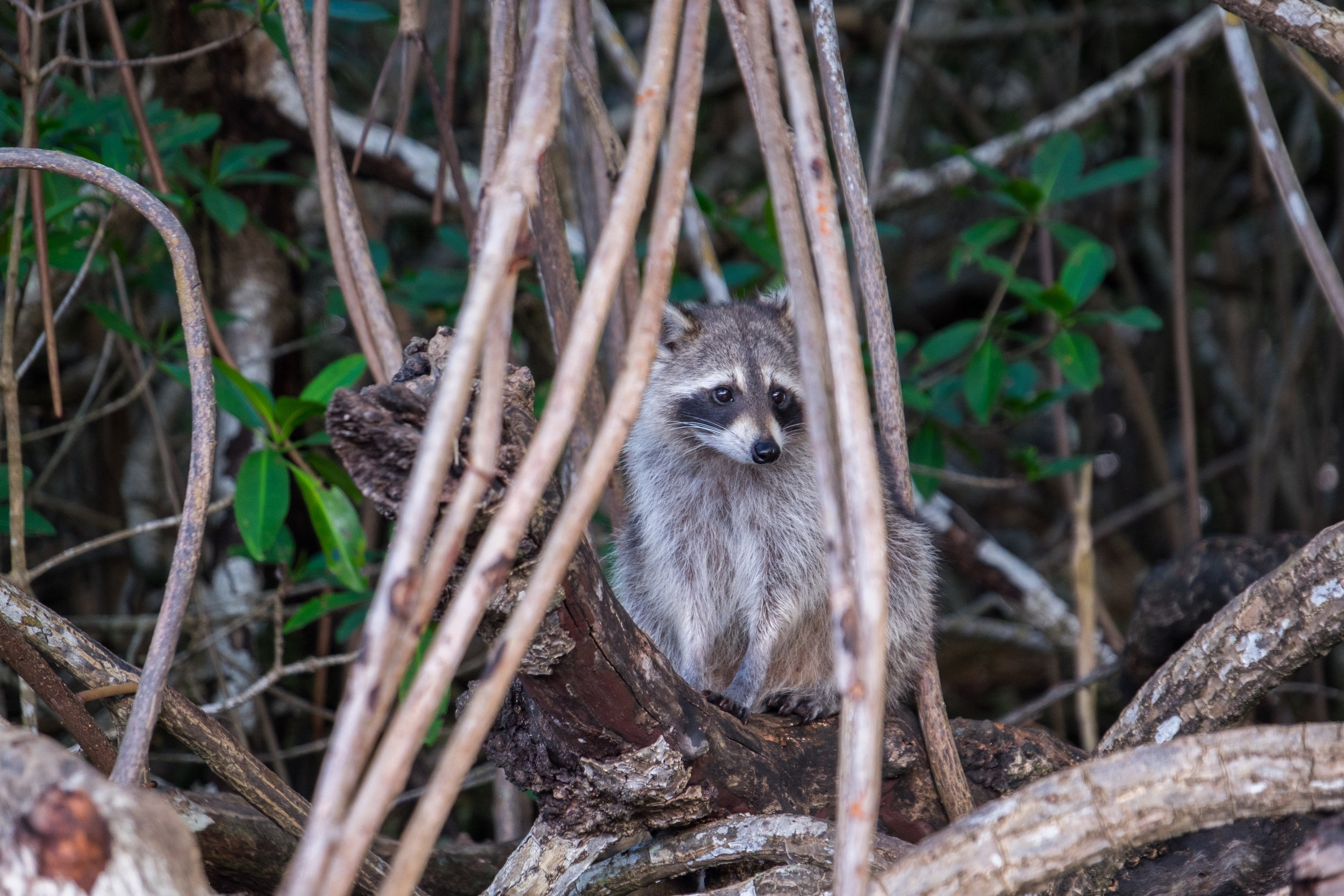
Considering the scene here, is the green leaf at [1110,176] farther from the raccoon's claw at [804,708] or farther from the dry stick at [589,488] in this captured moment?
the dry stick at [589,488]

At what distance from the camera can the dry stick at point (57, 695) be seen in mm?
2025

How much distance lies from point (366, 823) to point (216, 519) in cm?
329

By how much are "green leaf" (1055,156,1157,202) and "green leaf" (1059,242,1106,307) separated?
20cm

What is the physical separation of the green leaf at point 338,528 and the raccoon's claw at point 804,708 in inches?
43.3

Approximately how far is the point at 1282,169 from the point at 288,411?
7.91 ft

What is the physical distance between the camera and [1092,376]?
151 inches

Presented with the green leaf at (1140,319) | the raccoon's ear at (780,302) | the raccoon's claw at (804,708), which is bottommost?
the raccoon's claw at (804,708)

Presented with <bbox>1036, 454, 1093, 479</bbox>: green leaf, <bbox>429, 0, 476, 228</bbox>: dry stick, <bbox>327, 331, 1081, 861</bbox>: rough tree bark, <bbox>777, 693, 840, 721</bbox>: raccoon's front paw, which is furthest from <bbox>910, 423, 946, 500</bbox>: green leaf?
<bbox>429, 0, 476, 228</bbox>: dry stick

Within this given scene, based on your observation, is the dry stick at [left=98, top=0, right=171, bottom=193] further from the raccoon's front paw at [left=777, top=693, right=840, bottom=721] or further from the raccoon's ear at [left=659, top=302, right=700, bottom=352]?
the raccoon's front paw at [left=777, top=693, right=840, bottom=721]

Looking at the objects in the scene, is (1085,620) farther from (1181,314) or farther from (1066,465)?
(1181,314)

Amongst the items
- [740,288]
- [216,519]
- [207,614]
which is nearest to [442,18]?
[740,288]

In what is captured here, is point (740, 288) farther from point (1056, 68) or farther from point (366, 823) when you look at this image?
point (366, 823)

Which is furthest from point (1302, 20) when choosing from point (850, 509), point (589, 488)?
point (589, 488)

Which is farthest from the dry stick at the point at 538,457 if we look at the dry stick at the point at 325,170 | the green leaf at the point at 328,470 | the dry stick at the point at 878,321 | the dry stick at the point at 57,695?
the green leaf at the point at 328,470
